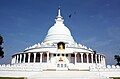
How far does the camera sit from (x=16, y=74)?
41688mm

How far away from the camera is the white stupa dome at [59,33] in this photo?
2410 inches

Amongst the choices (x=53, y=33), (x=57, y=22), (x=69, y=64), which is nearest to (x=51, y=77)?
(x=69, y=64)

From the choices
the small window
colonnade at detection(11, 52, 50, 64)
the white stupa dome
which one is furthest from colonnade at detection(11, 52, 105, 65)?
the white stupa dome

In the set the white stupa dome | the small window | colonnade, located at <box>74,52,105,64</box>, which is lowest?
colonnade, located at <box>74,52,105,64</box>

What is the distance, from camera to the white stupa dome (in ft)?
201

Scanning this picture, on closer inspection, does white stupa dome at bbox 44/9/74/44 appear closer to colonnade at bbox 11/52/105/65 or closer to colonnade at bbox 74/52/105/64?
colonnade at bbox 11/52/105/65

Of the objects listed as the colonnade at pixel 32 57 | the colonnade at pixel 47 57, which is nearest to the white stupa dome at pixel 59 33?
the colonnade at pixel 47 57

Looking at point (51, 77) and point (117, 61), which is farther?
point (117, 61)

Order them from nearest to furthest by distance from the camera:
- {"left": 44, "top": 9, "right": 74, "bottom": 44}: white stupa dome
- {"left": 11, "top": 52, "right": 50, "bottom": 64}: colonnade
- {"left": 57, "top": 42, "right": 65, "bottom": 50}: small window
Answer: {"left": 11, "top": 52, "right": 50, "bottom": 64}: colonnade < {"left": 57, "top": 42, "right": 65, "bottom": 50}: small window < {"left": 44, "top": 9, "right": 74, "bottom": 44}: white stupa dome

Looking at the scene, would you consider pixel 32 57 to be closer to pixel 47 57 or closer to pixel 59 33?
pixel 47 57

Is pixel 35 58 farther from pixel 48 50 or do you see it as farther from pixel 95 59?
pixel 95 59

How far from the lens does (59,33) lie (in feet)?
205

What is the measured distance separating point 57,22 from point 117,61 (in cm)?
2149

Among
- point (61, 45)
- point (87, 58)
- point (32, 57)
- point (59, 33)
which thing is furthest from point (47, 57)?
point (59, 33)
